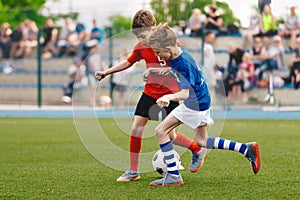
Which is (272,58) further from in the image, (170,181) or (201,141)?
(170,181)

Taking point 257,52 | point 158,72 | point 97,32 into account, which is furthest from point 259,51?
point 158,72

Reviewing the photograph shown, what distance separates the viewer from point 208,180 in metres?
6.44

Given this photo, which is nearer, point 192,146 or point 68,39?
point 192,146

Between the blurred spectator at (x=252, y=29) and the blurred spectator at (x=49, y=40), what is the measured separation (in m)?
5.20

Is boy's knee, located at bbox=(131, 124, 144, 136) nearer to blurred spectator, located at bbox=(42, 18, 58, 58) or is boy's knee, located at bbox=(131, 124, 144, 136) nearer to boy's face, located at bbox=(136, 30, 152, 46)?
boy's face, located at bbox=(136, 30, 152, 46)

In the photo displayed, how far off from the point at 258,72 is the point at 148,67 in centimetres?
1150

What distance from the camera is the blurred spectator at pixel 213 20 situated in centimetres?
1852

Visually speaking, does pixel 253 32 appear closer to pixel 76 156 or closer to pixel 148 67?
pixel 76 156

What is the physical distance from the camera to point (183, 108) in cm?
620

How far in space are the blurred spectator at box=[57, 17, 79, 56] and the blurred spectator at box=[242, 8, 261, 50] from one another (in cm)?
457

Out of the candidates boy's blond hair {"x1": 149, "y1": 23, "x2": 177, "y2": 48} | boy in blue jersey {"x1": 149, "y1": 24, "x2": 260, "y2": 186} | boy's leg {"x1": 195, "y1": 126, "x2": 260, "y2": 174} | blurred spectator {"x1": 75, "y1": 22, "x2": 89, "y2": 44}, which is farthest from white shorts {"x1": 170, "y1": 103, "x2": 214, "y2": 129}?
blurred spectator {"x1": 75, "y1": 22, "x2": 89, "y2": 44}

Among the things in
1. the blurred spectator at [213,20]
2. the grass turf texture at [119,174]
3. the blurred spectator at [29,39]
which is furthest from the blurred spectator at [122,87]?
the blurred spectator at [29,39]

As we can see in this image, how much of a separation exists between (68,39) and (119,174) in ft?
44.1

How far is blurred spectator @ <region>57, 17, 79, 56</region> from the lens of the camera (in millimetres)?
19922
